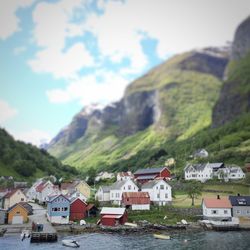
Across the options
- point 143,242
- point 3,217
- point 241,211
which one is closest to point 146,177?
point 241,211

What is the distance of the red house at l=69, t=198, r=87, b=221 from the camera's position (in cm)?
9456

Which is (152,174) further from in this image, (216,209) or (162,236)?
(162,236)

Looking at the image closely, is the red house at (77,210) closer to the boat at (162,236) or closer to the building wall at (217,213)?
the boat at (162,236)

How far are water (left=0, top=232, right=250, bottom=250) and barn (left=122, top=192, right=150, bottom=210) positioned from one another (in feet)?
65.3

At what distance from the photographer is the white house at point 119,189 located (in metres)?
111

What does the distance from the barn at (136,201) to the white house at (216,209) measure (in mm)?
15012

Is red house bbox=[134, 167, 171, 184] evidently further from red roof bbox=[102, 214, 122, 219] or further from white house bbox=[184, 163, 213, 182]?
red roof bbox=[102, 214, 122, 219]

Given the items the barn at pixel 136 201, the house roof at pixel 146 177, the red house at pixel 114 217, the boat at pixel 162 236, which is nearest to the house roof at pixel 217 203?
the barn at pixel 136 201

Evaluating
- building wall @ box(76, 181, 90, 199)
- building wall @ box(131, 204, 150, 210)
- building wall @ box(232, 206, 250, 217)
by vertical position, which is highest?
building wall @ box(76, 181, 90, 199)

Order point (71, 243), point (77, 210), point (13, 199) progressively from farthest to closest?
point (13, 199), point (77, 210), point (71, 243)

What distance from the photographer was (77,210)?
313 ft

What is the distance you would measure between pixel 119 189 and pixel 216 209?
1141 inches

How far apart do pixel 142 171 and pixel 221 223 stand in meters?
66.6

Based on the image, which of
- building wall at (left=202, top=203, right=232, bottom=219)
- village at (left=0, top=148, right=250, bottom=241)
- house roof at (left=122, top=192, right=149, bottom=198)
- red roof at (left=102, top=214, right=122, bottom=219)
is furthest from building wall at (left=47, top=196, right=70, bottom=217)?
building wall at (left=202, top=203, right=232, bottom=219)
